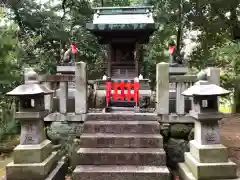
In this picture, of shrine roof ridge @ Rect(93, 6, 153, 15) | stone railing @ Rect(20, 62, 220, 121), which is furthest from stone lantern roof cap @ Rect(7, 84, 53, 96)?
shrine roof ridge @ Rect(93, 6, 153, 15)

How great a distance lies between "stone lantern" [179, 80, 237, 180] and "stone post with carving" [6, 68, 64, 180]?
288 centimetres

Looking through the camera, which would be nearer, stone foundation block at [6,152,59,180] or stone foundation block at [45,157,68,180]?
stone foundation block at [6,152,59,180]

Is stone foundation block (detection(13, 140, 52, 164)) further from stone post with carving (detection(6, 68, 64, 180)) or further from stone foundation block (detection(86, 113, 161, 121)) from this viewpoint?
stone foundation block (detection(86, 113, 161, 121))

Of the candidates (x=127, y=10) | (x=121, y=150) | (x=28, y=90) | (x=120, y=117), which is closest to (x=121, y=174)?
(x=121, y=150)

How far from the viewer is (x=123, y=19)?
9.70 metres

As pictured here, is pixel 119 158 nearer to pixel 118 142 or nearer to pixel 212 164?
pixel 118 142

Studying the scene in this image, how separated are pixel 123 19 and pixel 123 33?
21.9 inches

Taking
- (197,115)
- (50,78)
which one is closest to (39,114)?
(50,78)

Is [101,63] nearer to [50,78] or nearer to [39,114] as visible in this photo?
[50,78]

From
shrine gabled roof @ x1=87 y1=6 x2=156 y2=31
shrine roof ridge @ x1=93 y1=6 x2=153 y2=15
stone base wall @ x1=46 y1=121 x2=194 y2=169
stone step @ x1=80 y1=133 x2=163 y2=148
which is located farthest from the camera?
shrine roof ridge @ x1=93 y1=6 x2=153 y2=15

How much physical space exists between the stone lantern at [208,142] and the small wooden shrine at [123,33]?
16.7ft

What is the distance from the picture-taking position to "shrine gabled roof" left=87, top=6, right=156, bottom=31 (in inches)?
359

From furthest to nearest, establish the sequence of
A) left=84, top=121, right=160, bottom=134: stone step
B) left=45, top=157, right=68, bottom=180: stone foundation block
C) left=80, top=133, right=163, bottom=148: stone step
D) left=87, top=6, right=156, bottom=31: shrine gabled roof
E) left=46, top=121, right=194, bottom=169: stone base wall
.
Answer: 1. left=87, top=6, right=156, bottom=31: shrine gabled roof
2. left=46, top=121, right=194, bottom=169: stone base wall
3. left=84, top=121, right=160, bottom=134: stone step
4. left=80, top=133, right=163, bottom=148: stone step
5. left=45, top=157, right=68, bottom=180: stone foundation block

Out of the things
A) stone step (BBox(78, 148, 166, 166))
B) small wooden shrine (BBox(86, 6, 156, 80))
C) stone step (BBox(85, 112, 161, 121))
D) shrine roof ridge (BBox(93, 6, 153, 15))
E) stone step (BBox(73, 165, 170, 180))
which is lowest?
A: stone step (BBox(73, 165, 170, 180))
